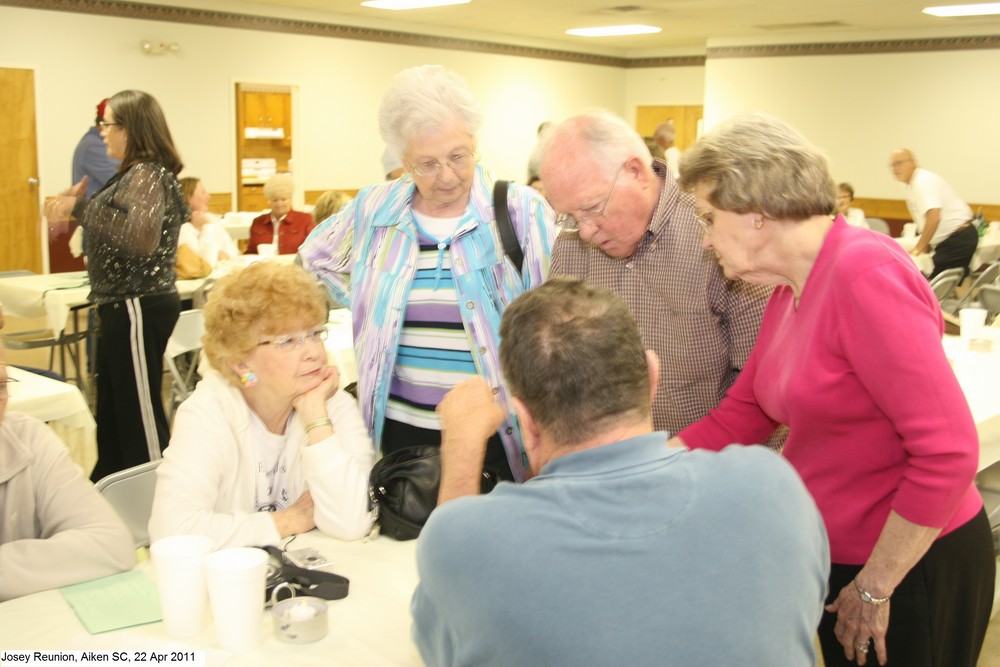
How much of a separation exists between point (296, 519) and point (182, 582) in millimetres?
520

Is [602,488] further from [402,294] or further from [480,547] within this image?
[402,294]

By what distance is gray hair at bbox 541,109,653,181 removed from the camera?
2059 mm

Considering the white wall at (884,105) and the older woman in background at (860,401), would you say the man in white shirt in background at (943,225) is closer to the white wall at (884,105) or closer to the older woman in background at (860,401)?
the white wall at (884,105)

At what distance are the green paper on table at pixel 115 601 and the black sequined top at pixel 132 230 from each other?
2383 mm

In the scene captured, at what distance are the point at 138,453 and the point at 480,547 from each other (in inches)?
139

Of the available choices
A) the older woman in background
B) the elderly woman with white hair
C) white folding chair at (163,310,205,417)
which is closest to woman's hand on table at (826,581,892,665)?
the older woman in background

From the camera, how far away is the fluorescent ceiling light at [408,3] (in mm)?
10344

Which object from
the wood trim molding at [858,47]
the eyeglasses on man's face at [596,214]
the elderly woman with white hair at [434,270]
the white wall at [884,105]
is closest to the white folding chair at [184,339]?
the elderly woman with white hair at [434,270]

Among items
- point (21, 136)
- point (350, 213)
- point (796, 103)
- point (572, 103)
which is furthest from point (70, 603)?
point (572, 103)

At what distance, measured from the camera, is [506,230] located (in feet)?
7.97

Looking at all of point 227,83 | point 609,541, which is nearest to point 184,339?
point 609,541

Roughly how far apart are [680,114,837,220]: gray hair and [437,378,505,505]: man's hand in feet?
1.95

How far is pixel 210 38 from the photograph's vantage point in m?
10.8

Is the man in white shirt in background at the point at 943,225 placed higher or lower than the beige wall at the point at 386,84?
lower
